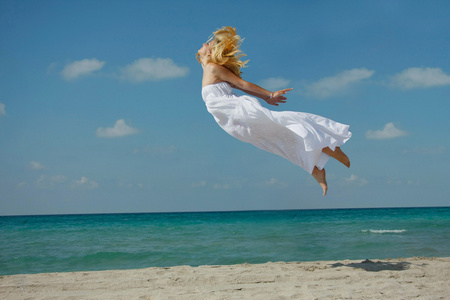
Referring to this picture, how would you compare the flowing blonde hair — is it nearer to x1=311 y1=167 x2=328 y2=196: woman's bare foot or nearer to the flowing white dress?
the flowing white dress

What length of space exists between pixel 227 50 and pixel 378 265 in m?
4.13

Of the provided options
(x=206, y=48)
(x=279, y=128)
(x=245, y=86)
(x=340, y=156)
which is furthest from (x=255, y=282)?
(x=206, y=48)

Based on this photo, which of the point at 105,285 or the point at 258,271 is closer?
→ the point at 105,285

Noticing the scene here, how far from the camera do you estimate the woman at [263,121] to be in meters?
4.63

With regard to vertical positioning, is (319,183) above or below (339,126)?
below

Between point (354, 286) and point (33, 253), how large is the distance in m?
8.86

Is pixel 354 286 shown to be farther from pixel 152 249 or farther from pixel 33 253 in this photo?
pixel 33 253

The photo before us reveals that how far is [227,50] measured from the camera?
5.05 metres

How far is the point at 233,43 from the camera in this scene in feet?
16.6

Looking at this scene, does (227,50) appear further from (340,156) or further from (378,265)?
(378,265)

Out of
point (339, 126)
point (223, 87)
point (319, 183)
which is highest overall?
point (223, 87)

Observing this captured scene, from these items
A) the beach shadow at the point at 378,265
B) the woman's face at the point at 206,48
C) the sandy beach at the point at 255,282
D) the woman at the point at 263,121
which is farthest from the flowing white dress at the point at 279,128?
the beach shadow at the point at 378,265

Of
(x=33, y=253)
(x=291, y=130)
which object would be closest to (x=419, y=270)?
(x=291, y=130)

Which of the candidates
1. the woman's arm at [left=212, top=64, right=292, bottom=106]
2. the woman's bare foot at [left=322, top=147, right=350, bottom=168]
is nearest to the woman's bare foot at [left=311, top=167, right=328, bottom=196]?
the woman's bare foot at [left=322, top=147, right=350, bottom=168]
